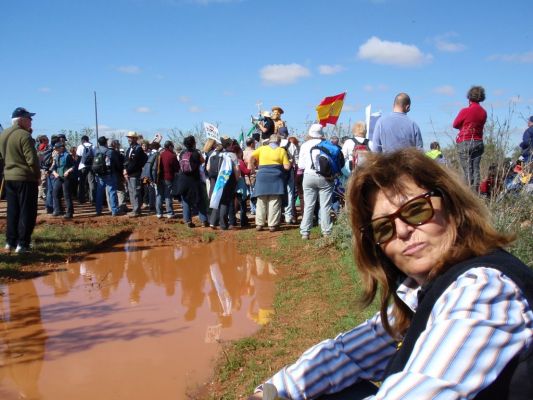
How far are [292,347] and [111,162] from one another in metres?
8.54

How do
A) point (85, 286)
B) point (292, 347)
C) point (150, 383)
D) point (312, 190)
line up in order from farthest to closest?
point (312, 190), point (85, 286), point (292, 347), point (150, 383)

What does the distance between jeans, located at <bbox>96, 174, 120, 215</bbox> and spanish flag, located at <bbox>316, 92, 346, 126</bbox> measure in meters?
4.94

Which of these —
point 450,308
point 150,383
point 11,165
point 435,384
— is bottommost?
point 150,383

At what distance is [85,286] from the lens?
22.0ft

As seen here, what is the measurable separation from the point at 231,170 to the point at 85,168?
4.60 metres

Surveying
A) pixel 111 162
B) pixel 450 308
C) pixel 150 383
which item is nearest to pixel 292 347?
pixel 150 383

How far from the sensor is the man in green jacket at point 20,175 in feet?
25.0

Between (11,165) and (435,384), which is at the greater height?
(11,165)

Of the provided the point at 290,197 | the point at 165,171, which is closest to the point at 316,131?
the point at 290,197

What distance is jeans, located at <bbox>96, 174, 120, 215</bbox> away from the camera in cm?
1195

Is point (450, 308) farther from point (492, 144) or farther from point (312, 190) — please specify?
point (312, 190)

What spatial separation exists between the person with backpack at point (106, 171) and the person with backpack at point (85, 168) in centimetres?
56

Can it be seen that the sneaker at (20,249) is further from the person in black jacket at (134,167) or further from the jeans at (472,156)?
the jeans at (472,156)

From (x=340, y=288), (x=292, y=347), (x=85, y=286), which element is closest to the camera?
(x=292, y=347)
